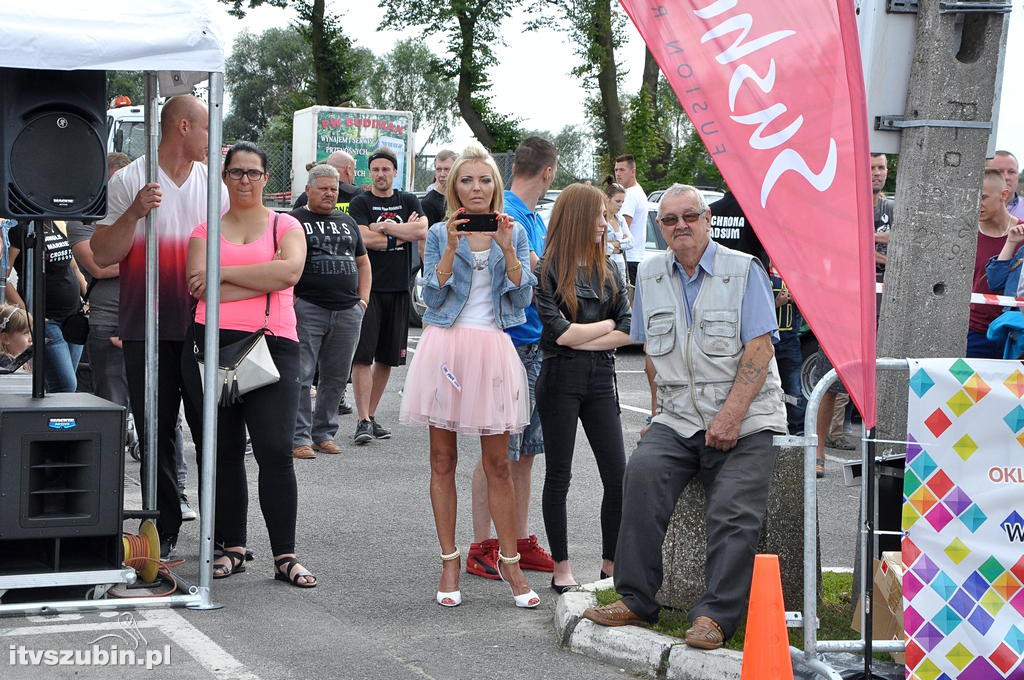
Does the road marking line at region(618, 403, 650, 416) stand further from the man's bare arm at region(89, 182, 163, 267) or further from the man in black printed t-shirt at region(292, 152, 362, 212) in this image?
the man's bare arm at region(89, 182, 163, 267)

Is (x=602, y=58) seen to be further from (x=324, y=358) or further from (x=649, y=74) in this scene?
(x=324, y=358)

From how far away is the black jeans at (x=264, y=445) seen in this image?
5.71 metres

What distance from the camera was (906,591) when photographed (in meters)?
4.04

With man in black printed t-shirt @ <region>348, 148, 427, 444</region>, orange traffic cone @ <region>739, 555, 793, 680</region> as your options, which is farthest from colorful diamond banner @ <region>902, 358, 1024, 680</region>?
man in black printed t-shirt @ <region>348, 148, 427, 444</region>

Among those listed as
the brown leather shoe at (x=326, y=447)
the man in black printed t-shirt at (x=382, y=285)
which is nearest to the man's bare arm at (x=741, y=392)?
the brown leather shoe at (x=326, y=447)

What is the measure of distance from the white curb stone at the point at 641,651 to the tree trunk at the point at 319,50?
32.4 meters

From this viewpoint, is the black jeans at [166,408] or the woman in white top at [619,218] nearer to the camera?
the black jeans at [166,408]

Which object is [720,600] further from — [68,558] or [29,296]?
[29,296]

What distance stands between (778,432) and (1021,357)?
238 centimetres

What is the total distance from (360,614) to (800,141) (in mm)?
2808

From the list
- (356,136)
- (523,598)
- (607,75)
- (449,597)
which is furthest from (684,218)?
(607,75)

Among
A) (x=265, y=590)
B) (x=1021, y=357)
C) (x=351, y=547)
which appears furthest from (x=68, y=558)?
(x=1021, y=357)

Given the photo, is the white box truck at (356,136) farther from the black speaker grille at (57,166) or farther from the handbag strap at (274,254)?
the black speaker grille at (57,166)

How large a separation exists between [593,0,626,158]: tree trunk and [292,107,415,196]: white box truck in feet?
25.8
